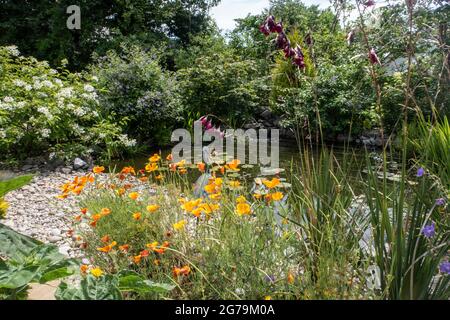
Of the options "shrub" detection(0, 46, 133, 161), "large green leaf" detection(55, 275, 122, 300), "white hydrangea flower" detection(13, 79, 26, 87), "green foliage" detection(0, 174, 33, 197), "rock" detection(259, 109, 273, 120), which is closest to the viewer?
"large green leaf" detection(55, 275, 122, 300)

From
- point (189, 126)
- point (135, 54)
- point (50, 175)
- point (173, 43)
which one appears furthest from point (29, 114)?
point (173, 43)

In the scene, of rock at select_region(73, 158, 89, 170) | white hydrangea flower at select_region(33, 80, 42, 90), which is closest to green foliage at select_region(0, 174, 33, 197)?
rock at select_region(73, 158, 89, 170)

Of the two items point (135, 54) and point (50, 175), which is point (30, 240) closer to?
point (50, 175)

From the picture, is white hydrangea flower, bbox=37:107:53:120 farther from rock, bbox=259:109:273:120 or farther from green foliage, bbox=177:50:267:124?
rock, bbox=259:109:273:120

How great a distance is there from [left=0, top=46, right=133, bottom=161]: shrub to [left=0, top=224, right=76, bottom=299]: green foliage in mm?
3685

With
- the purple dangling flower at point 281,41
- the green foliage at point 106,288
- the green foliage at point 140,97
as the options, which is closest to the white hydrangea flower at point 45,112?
the green foliage at point 140,97

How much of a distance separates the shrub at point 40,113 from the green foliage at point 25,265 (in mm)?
3685

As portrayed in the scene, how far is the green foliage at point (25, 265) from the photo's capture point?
1.42m

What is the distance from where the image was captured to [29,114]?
5320 mm

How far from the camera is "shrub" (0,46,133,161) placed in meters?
5.18

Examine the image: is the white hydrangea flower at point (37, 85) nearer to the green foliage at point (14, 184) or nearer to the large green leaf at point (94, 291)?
the green foliage at point (14, 184)

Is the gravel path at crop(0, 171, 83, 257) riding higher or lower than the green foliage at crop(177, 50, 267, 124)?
lower

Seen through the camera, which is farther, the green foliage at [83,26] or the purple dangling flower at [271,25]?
the green foliage at [83,26]

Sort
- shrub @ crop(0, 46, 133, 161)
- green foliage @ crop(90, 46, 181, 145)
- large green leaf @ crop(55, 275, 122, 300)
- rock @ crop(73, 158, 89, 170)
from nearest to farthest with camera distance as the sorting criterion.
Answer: large green leaf @ crop(55, 275, 122, 300)
shrub @ crop(0, 46, 133, 161)
rock @ crop(73, 158, 89, 170)
green foliage @ crop(90, 46, 181, 145)
